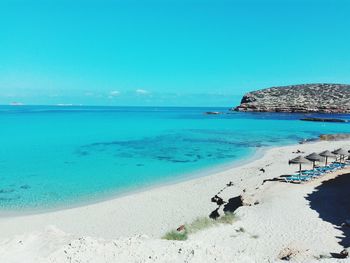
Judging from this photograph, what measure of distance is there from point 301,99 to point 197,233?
5161 inches

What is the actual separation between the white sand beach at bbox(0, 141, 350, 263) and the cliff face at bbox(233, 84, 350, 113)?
105854 mm

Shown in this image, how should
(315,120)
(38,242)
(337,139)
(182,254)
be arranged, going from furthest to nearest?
(315,120) → (337,139) → (38,242) → (182,254)

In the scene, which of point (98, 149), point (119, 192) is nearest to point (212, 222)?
point (119, 192)

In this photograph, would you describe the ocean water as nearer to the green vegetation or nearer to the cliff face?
the green vegetation

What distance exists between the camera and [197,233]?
12.9 metres

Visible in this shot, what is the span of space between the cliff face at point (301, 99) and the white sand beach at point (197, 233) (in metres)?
106

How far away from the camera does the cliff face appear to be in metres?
121

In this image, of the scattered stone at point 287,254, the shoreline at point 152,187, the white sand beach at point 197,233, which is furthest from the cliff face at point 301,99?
the scattered stone at point 287,254

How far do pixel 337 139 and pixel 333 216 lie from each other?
113 feet

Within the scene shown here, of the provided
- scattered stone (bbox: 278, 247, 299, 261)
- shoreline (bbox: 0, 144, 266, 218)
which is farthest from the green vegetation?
shoreline (bbox: 0, 144, 266, 218)

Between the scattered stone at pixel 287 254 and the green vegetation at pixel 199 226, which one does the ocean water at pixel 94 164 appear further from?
the scattered stone at pixel 287 254

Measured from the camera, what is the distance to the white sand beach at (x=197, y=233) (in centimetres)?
807

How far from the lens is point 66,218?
1708cm

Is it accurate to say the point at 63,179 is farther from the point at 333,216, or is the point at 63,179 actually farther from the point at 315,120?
the point at 315,120
